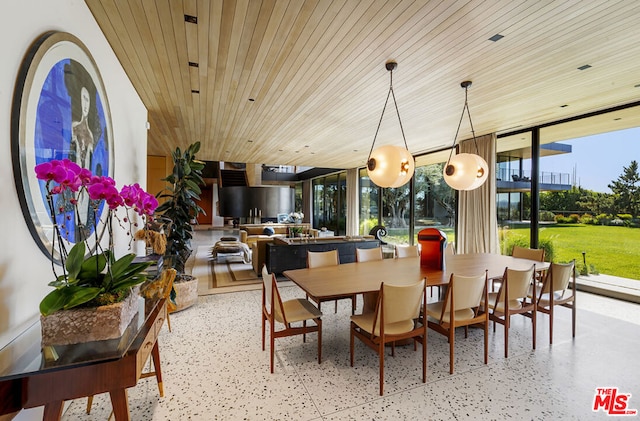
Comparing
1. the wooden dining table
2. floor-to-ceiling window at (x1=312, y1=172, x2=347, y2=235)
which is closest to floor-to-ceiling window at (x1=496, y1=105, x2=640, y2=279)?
the wooden dining table

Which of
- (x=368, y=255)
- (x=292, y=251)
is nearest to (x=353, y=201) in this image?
(x=292, y=251)

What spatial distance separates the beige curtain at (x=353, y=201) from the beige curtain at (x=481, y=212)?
453 centimetres

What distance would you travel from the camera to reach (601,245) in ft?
14.5

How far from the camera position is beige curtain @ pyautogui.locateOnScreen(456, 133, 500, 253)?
5.46m

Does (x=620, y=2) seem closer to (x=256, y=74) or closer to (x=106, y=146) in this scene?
(x=256, y=74)

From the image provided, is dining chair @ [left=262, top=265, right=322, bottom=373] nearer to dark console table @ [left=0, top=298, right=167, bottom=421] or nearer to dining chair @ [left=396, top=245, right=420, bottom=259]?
dark console table @ [left=0, top=298, right=167, bottom=421]

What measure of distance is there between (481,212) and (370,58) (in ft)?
13.9

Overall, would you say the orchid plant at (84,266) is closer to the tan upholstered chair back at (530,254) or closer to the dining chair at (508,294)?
the dining chair at (508,294)

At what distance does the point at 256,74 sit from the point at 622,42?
3450 mm

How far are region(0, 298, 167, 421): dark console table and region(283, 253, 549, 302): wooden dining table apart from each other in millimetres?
1260

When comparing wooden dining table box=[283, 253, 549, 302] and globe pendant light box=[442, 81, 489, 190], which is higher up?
globe pendant light box=[442, 81, 489, 190]

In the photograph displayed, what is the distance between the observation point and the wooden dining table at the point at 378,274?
2351mm

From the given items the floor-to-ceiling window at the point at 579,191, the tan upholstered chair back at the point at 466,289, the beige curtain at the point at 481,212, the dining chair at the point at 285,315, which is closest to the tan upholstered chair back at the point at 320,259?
the dining chair at the point at 285,315

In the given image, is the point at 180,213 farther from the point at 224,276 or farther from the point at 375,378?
the point at 375,378
